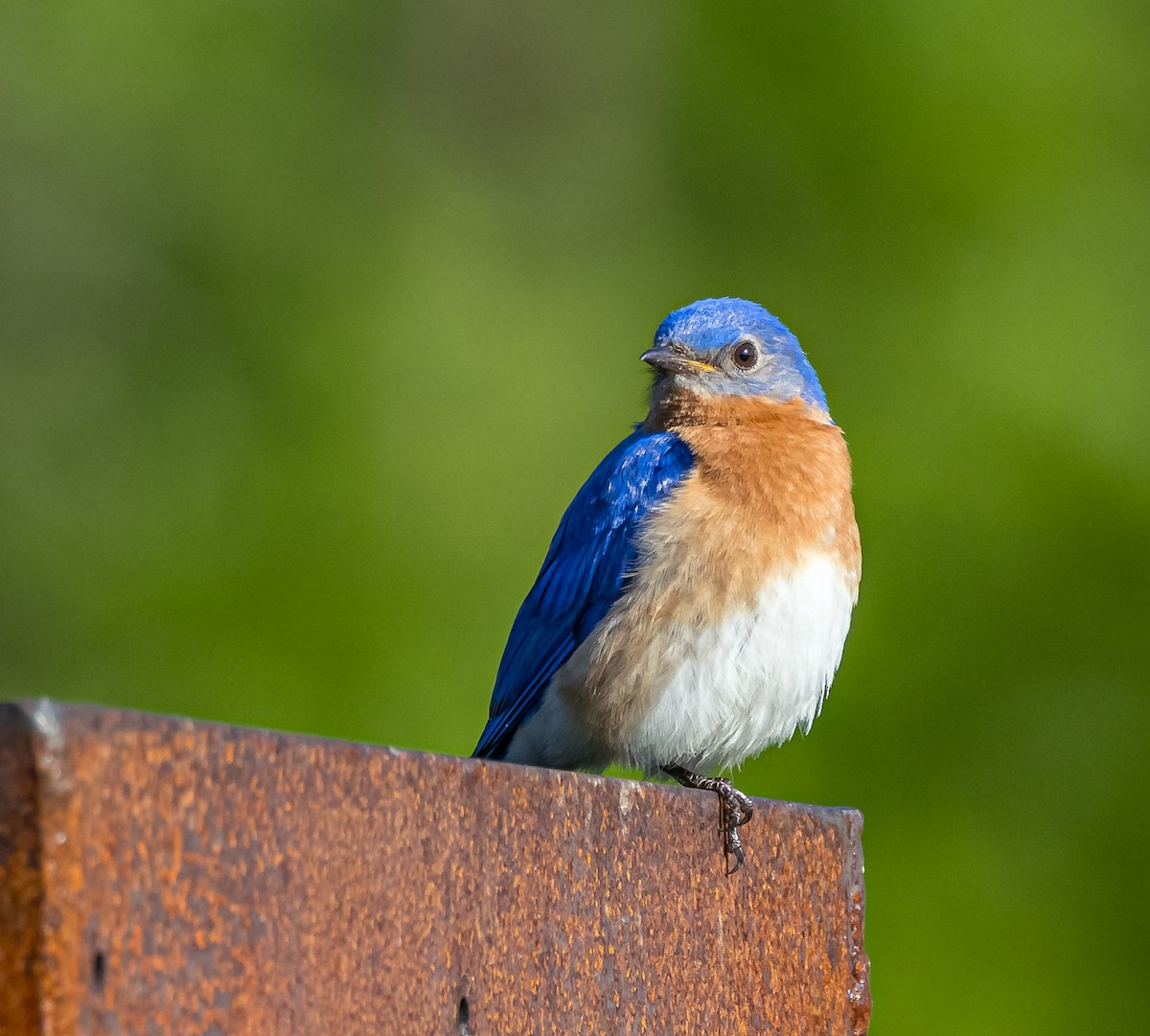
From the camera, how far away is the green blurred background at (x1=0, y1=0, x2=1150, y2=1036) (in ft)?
28.2

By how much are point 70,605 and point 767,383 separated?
4.97 m

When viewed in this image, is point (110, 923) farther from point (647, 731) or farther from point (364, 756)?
point (647, 731)

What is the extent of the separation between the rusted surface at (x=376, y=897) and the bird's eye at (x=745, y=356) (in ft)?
8.52

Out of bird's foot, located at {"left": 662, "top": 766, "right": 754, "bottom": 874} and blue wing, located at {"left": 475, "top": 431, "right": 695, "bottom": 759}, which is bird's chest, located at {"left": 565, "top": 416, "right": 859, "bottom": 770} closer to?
blue wing, located at {"left": 475, "top": 431, "right": 695, "bottom": 759}

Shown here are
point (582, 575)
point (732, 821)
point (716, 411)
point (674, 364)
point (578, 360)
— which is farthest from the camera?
point (578, 360)

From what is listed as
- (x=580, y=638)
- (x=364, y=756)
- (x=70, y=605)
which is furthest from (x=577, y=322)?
(x=364, y=756)

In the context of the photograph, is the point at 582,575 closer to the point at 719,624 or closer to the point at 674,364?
the point at 719,624

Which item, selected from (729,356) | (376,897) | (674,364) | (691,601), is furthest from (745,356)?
(376,897)

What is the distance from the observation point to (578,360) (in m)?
10.4

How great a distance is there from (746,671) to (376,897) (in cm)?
266

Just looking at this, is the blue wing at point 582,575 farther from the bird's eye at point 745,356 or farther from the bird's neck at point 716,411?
the bird's eye at point 745,356

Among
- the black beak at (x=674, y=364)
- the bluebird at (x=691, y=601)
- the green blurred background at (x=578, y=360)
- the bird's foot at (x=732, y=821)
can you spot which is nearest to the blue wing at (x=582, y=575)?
the bluebird at (x=691, y=601)

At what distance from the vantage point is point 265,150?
1096 cm

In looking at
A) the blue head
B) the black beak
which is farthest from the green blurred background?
the black beak
